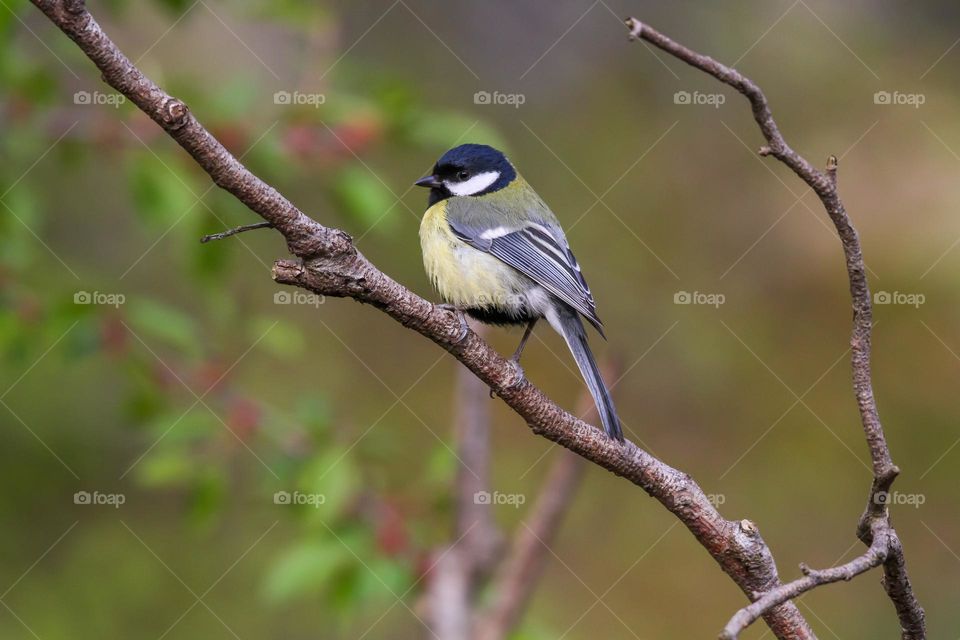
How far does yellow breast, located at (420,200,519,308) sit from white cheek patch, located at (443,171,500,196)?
1.21 feet

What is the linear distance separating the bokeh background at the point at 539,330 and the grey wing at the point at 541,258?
19.4 inches

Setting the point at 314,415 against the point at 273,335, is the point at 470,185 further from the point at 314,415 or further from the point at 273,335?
the point at 314,415

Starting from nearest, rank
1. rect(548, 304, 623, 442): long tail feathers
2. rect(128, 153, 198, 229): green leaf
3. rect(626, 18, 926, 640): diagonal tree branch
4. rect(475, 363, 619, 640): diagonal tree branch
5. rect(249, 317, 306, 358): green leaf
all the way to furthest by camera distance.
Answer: rect(626, 18, 926, 640): diagonal tree branch, rect(548, 304, 623, 442): long tail feathers, rect(475, 363, 619, 640): diagonal tree branch, rect(128, 153, 198, 229): green leaf, rect(249, 317, 306, 358): green leaf

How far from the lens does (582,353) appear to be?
10.3ft

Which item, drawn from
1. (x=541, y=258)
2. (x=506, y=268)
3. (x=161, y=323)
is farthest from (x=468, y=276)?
(x=161, y=323)

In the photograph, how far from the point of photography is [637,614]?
515 cm

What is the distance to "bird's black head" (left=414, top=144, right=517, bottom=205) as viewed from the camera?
143 inches

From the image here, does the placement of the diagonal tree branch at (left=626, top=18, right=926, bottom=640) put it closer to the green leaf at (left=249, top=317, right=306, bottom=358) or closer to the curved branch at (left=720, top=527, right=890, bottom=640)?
the curved branch at (left=720, top=527, right=890, bottom=640)

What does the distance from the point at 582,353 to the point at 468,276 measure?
473mm

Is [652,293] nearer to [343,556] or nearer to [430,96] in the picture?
[430,96]

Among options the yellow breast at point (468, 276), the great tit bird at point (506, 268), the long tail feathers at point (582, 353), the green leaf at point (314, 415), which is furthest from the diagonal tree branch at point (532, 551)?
the green leaf at point (314, 415)

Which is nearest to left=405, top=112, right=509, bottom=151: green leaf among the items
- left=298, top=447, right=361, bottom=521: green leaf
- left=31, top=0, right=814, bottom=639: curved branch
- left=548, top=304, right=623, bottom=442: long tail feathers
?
left=548, top=304, right=623, bottom=442: long tail feathers

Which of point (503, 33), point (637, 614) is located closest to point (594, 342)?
point (637, 614)

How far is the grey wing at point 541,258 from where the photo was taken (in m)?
3.21
